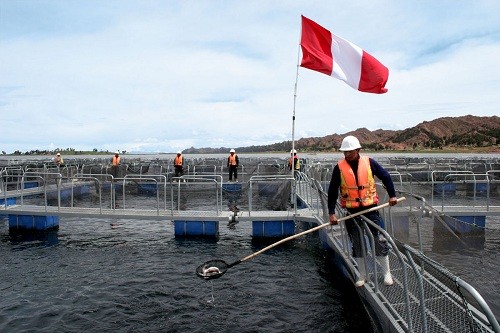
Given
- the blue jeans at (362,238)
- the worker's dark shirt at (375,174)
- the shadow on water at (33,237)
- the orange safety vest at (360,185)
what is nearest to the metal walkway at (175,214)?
the shadow on water at (33,237)

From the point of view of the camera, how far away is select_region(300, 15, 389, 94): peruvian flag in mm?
10664

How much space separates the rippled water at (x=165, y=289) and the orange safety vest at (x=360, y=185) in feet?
7.37

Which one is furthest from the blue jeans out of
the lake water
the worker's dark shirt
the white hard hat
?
the lake water

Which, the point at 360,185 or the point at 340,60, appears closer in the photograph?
the point at 360,185

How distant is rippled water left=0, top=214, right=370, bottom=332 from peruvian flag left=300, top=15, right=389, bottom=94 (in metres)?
4.99

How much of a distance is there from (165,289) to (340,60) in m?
7.64

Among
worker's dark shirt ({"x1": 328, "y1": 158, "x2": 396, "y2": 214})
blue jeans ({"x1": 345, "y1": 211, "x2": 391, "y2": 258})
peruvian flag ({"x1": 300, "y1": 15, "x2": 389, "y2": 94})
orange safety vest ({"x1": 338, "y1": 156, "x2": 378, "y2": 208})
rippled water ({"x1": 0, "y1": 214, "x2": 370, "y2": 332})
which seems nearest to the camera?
blue jeans ({"x1": 345, "y1": 211, "x2": 391, "y2": 258})

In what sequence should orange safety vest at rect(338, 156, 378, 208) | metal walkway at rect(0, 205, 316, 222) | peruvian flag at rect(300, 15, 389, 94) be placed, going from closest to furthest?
1. orange safety vest at rect(338, 156, 378, 208)
2. peruvian flag at rect(300, 15, 389, 94)
3. metal walkway at rect(0, 205, 316, 222)

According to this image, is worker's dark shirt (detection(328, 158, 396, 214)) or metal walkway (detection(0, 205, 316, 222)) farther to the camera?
metal walkway (detection(0, 205, 316, 222))

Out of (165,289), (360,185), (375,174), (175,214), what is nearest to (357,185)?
(360,185)

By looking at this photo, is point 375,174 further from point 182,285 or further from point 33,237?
point 33,237

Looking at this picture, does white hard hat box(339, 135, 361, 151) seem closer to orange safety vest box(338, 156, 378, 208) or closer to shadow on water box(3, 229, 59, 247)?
orange safety vest box(338, 156, 378, 208)

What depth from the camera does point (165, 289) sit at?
8.42m

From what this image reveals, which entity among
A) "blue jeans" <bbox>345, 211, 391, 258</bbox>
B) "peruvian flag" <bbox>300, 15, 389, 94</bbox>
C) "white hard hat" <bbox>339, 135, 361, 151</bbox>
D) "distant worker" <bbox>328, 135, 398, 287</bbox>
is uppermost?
"peruvian flag" <bbox>300, 15, 389, 94</bbox>
